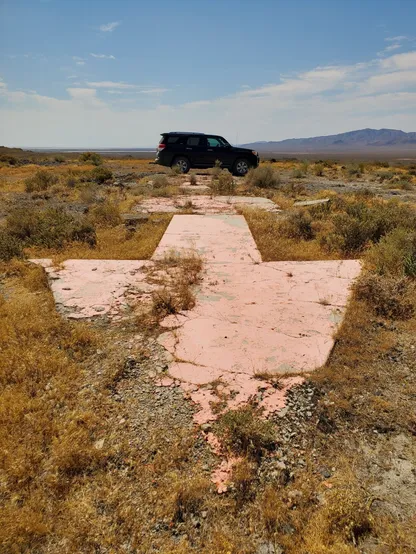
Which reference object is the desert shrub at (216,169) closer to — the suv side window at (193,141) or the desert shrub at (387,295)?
the suv side window at (193,141)

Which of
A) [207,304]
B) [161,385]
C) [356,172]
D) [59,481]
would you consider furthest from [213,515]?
[356,172]

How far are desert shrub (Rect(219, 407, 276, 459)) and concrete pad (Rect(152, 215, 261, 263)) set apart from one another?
3.12 m

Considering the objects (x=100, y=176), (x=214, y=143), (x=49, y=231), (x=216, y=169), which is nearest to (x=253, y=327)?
(x=49, y=231)

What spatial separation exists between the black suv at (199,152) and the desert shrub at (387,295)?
11986 millimetres

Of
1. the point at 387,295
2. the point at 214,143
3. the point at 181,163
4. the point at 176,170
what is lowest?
the point at 387,295

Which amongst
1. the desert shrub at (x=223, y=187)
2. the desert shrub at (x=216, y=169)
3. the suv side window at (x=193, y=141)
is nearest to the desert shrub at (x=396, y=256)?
the desert shrub at (x=223, y=187)

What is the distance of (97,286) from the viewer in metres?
4.46

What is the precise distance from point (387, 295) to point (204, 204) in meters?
6.33

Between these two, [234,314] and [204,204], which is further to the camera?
[204,204]

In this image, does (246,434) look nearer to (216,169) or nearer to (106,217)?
(106,217)

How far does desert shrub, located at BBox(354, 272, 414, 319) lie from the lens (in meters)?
3.82

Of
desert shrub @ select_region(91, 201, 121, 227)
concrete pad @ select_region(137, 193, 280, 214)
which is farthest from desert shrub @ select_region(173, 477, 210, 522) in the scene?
concrete pad @ select_region(137, 193, 280, 214)

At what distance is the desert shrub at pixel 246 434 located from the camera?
225cm

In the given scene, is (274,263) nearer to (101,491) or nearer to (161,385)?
(161,385)
